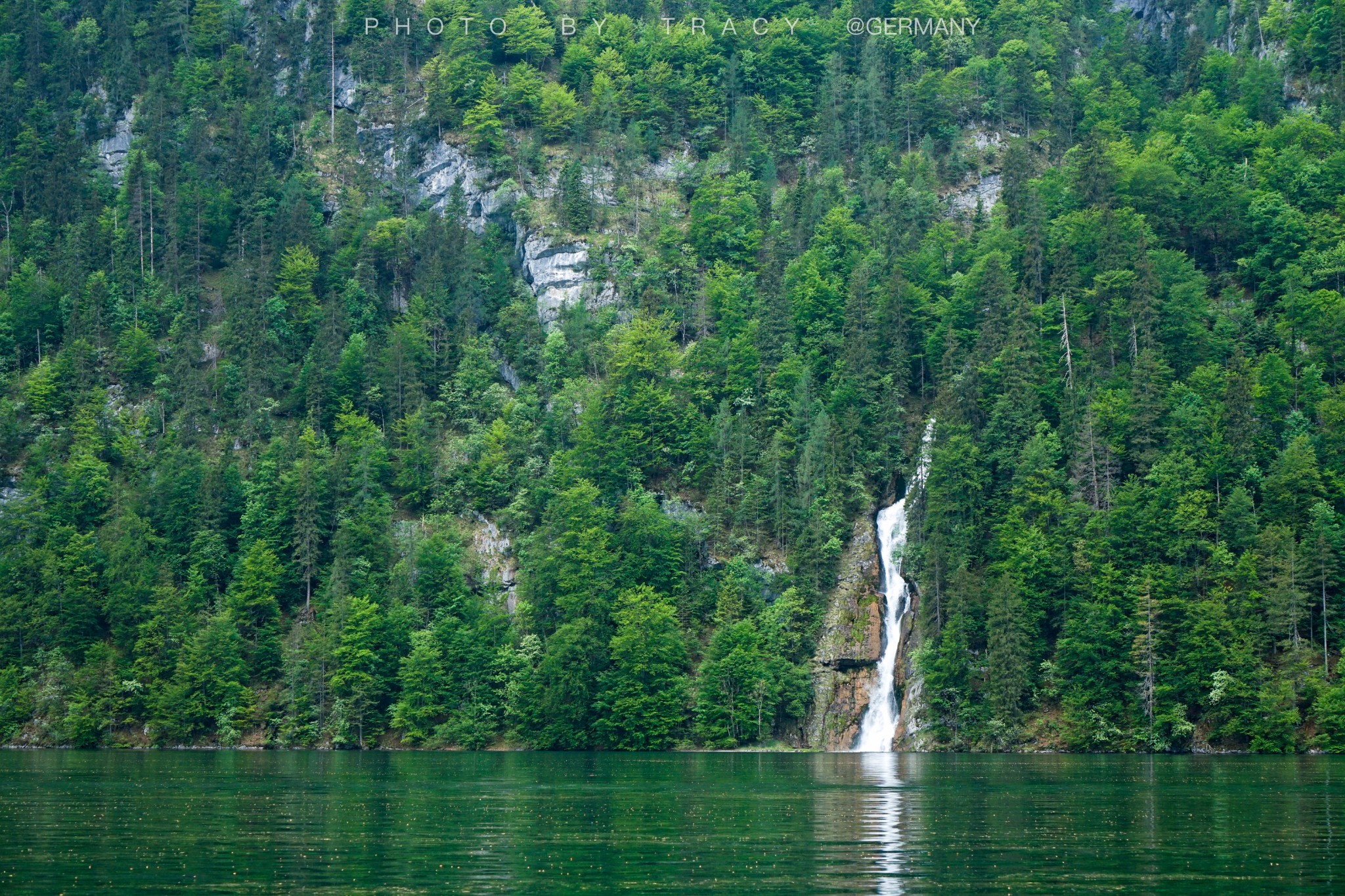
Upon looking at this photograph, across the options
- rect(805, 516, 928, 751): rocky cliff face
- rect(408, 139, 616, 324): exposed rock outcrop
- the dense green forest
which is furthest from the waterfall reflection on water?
rect(408, 139, 616, 324): exposed rock outcrop

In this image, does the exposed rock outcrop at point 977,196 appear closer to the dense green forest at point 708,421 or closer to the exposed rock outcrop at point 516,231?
the dense green forest at point 708,421

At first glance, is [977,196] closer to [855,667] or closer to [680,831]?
[855,667]

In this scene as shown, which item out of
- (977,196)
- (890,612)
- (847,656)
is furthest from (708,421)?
(977,196)

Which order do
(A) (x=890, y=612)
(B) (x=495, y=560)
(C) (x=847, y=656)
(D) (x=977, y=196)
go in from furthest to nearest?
(D) (x=977, y=196), (B) (x=495, y=560), (A) (x=890, y=612), (C) (x=847, y=656)

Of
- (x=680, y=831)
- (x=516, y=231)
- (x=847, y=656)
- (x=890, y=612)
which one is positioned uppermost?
(x=516, y=231)

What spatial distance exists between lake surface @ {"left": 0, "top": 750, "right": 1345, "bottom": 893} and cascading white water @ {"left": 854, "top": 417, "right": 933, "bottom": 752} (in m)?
36.9

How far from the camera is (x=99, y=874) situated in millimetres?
35000

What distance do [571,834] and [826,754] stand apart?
64109 millimetres

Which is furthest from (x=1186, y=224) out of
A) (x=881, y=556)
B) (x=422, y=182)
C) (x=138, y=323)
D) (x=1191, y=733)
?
(x=138, y=323)

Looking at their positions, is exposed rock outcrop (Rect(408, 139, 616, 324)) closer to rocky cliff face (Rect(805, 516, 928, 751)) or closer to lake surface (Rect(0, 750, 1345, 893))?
rocky cliff face (Rect(805, 516, 928, 751))

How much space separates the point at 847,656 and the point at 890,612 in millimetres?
5512

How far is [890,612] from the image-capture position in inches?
4840

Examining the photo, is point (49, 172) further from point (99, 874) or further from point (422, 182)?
point (99, 874)

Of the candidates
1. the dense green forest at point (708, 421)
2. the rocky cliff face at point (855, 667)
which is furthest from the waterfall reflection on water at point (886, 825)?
the dense green forest at point (708, 421)
